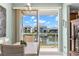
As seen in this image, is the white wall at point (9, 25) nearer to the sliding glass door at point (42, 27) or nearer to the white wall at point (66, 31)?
the sliding glass door at point (42, 27)

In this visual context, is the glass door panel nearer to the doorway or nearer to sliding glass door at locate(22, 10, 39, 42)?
the doorway

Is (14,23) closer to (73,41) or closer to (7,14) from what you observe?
(7,14)

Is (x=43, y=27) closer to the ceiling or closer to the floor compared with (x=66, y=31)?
closer to the ceiling

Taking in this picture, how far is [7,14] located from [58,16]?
1.37 metres

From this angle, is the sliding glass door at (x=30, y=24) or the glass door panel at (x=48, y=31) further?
the glass door panel at (x=48, y=31)

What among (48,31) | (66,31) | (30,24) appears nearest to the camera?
(30,24)

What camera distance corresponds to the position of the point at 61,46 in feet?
16.5

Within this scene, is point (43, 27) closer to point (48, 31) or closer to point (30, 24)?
point (48, 31)

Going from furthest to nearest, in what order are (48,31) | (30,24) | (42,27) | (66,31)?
(66,31), (48,31), (42,27), (30,24)

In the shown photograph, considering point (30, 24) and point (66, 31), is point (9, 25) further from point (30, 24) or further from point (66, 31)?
point (66, 31)

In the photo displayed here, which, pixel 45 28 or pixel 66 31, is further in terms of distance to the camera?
pixel 66 31

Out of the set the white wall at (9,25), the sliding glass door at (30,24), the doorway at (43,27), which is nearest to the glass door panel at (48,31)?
the doorway at (43,27)

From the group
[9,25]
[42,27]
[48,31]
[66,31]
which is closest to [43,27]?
[42,27]

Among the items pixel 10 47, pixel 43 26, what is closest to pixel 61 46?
pixel 43 26
